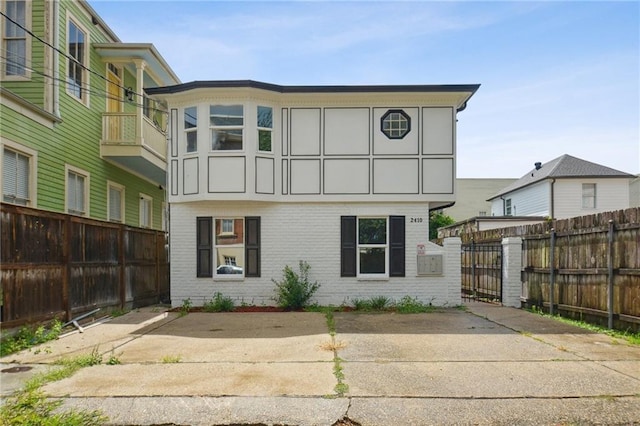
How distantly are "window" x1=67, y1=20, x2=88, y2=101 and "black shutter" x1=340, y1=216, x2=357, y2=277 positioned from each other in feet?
26.9

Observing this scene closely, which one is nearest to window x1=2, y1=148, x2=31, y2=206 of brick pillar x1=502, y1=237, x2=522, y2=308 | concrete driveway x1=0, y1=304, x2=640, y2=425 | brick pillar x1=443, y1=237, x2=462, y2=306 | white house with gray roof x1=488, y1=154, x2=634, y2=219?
concrete driveway x1=0, y1=304, x2=640, y2=425

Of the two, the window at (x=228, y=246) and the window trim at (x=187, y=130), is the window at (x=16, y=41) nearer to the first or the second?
the window trim at (x=187, y=130)

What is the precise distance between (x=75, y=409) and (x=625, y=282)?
28.2 feet

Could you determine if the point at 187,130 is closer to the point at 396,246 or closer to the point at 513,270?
the point at 396,246

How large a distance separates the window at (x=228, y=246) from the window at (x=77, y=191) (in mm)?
3682

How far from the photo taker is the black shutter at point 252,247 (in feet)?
42.8

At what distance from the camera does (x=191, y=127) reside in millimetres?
13062

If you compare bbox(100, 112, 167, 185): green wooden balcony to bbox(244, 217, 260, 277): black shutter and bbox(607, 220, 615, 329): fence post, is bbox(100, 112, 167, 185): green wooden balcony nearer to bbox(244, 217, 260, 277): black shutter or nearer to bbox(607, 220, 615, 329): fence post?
bbox(244, 217, 260, 277): black shutter

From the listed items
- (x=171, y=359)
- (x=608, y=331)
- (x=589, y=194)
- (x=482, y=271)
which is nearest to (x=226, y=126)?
(x=171, y=359)

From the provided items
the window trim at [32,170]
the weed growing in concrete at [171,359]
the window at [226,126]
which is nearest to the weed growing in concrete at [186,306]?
the window at [226,126]

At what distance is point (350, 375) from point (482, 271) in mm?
10270

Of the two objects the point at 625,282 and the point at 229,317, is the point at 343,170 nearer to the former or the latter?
the point at 229,317

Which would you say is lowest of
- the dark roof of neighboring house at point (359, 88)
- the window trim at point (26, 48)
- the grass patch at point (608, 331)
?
the grass patch at point (608, 331)

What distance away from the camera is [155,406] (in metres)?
5.16
